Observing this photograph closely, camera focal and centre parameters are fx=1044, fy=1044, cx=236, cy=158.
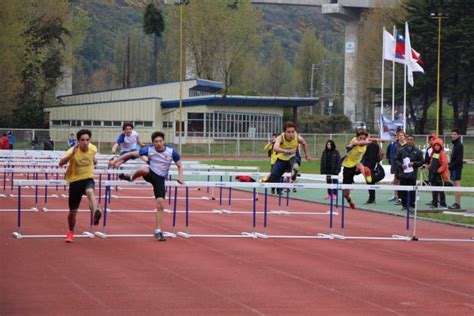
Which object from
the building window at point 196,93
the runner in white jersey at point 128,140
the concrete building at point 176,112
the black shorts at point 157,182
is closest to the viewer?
the black shorts at point 157,182

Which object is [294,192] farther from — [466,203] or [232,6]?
[232,6]

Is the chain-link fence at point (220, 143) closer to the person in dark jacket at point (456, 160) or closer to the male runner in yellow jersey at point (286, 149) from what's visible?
the person in dark jacket at point (456, 160)

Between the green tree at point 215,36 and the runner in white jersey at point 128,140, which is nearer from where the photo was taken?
the runner in white jersey at point 128,140

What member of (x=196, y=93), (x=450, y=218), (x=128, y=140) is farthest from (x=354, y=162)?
(x=196, y=93)

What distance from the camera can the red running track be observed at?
1080 centimetres

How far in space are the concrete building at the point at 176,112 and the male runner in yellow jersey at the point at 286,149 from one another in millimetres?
58102

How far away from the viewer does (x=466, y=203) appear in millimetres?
28453

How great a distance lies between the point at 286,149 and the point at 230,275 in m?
6.79

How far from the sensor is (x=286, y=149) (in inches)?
773

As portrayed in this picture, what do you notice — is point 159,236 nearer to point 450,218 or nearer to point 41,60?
point 450,218

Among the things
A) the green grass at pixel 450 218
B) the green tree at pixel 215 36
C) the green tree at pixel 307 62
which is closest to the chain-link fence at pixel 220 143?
the green tree at pixel 215 36

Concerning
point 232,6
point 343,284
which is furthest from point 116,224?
point 232,6

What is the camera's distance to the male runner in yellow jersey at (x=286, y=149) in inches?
766

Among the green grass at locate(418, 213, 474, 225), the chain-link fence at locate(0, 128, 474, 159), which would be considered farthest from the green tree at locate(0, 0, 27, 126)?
the green grass at locate(418, 213, 474, 225)
